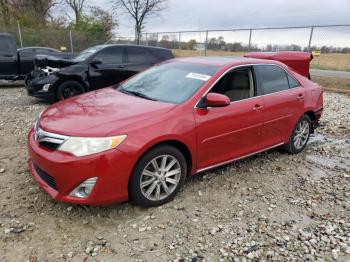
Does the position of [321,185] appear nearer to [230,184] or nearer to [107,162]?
[230,184]

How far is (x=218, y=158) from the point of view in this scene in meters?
3.89

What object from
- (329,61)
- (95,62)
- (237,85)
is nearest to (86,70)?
(95,62)

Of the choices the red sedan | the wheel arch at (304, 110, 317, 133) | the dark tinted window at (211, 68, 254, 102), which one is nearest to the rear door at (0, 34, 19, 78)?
the red sedan

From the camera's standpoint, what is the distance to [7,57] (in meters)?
10.8

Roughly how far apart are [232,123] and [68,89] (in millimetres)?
5388

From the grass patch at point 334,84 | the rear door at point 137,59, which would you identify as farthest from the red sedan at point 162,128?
the grass patch at point 334,84

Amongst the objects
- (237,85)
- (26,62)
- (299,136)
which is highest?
(237,85)

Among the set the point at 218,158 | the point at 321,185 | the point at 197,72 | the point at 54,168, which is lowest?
the point at 321,185

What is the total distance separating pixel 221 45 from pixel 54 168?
16383 millimetres

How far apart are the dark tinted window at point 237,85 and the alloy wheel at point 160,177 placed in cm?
104

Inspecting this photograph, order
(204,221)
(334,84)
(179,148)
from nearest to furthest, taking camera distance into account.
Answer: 1. (204,221)
2. (179,148)
3. (334,84)

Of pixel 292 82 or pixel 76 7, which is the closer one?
pixel 292 82

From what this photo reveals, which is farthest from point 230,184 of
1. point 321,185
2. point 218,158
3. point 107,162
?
point 107,162

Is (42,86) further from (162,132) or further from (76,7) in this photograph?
(76,7)
